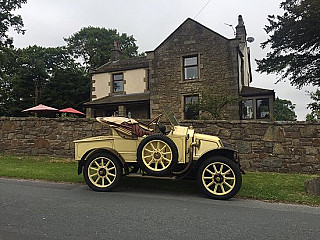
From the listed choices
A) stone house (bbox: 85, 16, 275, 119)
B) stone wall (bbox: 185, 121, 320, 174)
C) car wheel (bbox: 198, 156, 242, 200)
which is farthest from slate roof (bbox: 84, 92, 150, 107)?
car wheel (bbox: 198, 156, 242, 200)

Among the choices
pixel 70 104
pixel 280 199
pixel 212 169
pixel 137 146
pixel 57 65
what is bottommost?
pixel 280 199

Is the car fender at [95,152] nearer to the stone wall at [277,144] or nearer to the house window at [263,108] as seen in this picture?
the stone wall at [277,144]

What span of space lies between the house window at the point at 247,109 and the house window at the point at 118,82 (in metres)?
10.5

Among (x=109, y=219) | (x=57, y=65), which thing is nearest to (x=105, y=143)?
(x=109, y=219)

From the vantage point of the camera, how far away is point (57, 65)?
144 feet

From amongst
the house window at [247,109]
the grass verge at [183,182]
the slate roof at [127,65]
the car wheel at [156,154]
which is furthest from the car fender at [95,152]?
the slate roof at [127,65]

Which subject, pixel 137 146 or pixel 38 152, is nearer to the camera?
pixel 137 146

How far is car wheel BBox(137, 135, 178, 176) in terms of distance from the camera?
5.65 metres

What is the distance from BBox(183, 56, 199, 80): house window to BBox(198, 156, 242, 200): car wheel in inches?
594

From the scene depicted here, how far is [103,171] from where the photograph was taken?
610cm

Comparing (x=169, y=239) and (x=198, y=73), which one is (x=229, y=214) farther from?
(x=198, y=73)

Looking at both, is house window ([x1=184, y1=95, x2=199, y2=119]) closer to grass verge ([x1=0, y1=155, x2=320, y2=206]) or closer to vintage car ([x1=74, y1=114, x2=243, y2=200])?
grass verge ([x1=0, y1=155, x2=320, y2=206])

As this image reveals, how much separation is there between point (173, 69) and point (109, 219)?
56.2ft

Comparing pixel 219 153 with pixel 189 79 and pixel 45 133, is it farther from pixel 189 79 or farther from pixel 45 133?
pixel 189 79
